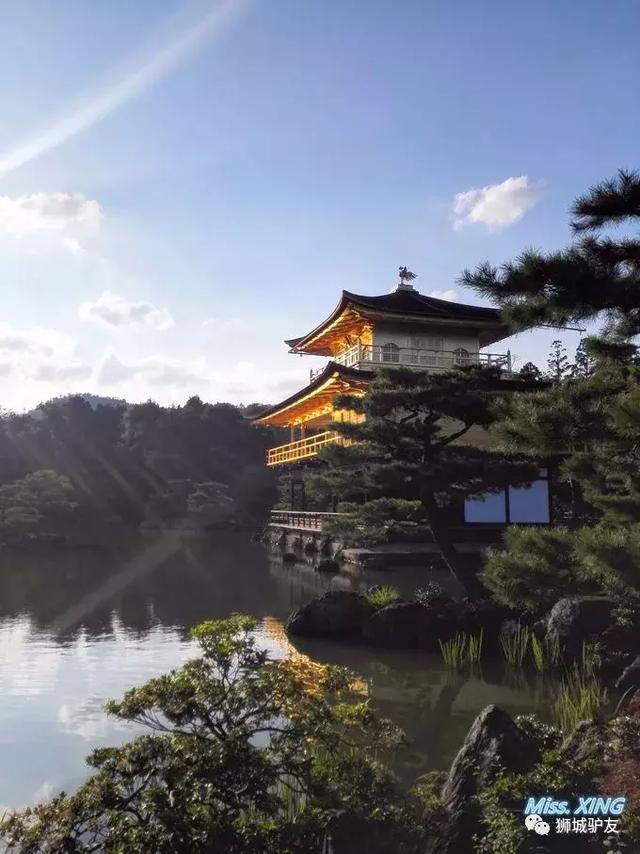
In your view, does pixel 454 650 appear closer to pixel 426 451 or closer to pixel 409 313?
pixel 426 451

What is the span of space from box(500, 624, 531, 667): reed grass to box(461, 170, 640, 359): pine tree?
15.7ft

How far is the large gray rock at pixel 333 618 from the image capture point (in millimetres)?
10312

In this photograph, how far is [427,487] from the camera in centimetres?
1172

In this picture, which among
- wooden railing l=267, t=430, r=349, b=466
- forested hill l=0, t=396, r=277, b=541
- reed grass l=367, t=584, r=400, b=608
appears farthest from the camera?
forested hill l=0, t=396, r=277, b=541

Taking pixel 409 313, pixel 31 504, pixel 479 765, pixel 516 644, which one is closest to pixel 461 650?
pixel 516 644

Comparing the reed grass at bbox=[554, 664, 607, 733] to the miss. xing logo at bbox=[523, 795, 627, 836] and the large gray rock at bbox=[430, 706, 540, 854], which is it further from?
the miss. xing logo at bbox=[523, 795, 627, 836]

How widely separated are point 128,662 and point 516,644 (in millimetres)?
5102

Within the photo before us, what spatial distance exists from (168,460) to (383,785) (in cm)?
4451

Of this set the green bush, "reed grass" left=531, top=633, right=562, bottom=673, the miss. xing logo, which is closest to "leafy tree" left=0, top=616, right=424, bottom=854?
the miss. xing logo

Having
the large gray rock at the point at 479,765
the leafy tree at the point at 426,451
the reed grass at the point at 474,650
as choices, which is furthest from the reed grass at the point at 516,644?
the large gray rock at the point at 479,765

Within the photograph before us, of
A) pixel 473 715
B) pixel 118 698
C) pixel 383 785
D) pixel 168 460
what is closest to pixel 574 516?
pixel 473 715

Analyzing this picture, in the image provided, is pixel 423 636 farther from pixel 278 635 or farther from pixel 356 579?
pixel 356 579

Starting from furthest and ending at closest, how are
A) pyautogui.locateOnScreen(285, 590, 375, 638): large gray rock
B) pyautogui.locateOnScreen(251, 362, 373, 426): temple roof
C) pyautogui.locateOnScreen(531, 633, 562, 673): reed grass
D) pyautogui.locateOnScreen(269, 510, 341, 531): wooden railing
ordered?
pyautogui.locateOnScreen(269, 510, 341, 531): wooden railing
pyautogui.locateOnScreen(251, 362, 373, 426): temple roof
pyautogui.locateOnScreen(285, 590, 375, 638): large gray rock
pyautogui.locateOnScreen(531, 633, 562, 673): reed grass

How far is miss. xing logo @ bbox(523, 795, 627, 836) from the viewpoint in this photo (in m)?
3.21
